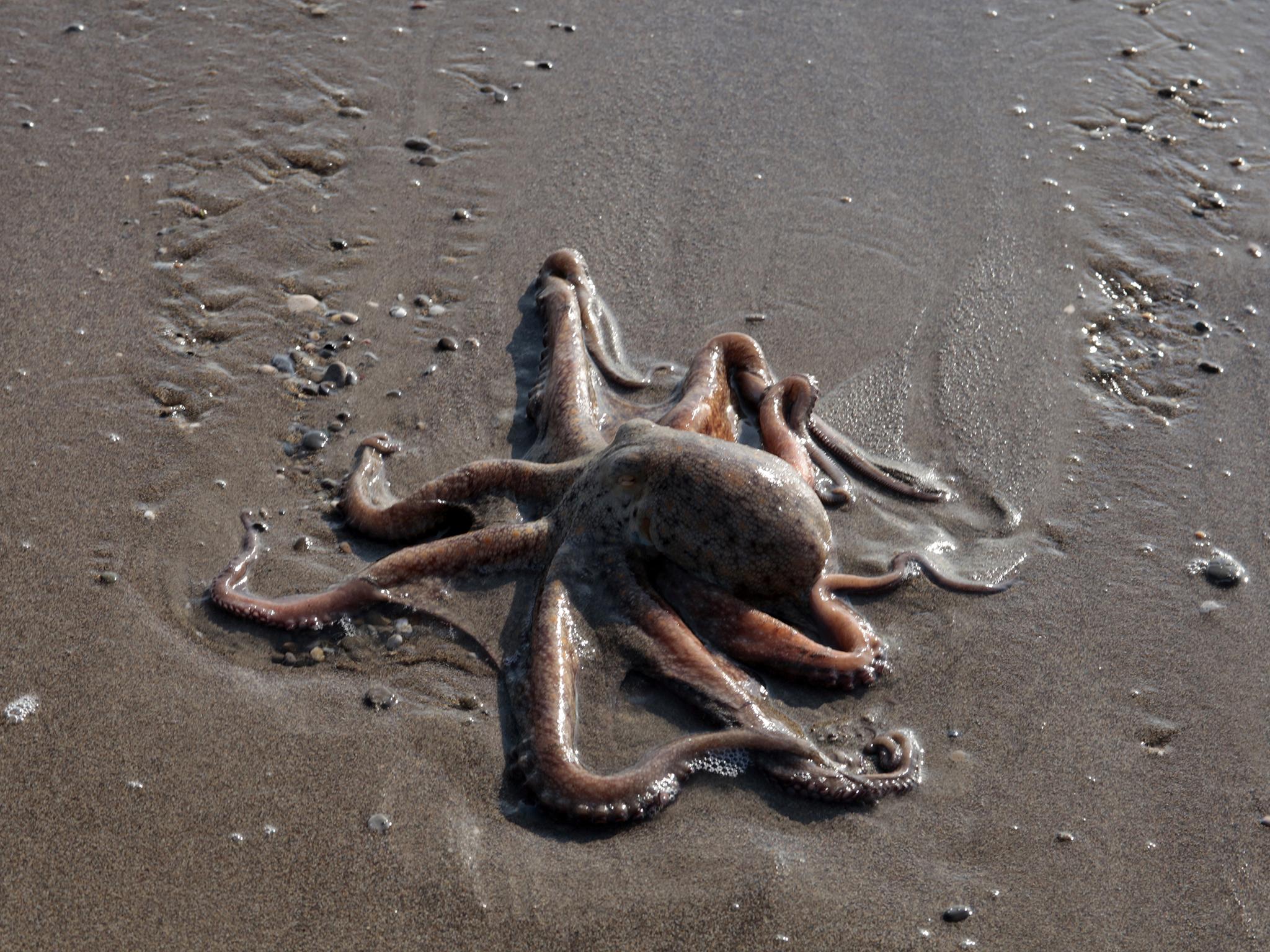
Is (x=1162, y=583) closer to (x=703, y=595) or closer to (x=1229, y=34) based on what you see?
(x=703, y=595)

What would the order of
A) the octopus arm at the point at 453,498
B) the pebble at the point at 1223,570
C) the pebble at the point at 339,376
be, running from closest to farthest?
1. the octopus arm at the point at 453,498
2. the pebble at the point at 1223,570
3. the pebble at the point at 339,376

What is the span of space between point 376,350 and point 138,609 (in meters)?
2.41

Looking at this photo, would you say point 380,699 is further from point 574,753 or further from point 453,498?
point 453,498

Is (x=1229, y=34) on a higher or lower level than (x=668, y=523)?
higher

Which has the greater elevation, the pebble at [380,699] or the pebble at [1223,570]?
the pebble at [1223,570]

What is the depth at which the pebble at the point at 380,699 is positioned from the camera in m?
4.98

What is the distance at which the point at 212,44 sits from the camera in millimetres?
9656

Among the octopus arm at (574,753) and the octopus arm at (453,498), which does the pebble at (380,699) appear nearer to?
the octopus arm at (574,753)

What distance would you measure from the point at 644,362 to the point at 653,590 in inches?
91.9

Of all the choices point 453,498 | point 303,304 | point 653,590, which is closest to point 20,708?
point 453,498

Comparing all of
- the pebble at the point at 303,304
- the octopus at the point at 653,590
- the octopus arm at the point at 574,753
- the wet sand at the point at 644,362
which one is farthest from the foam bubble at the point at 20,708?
the pebble at the point at 303,304

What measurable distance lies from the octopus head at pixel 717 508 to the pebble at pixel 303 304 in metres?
3.02

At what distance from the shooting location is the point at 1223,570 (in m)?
6.10

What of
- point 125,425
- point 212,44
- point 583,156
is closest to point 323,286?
point 125,425
